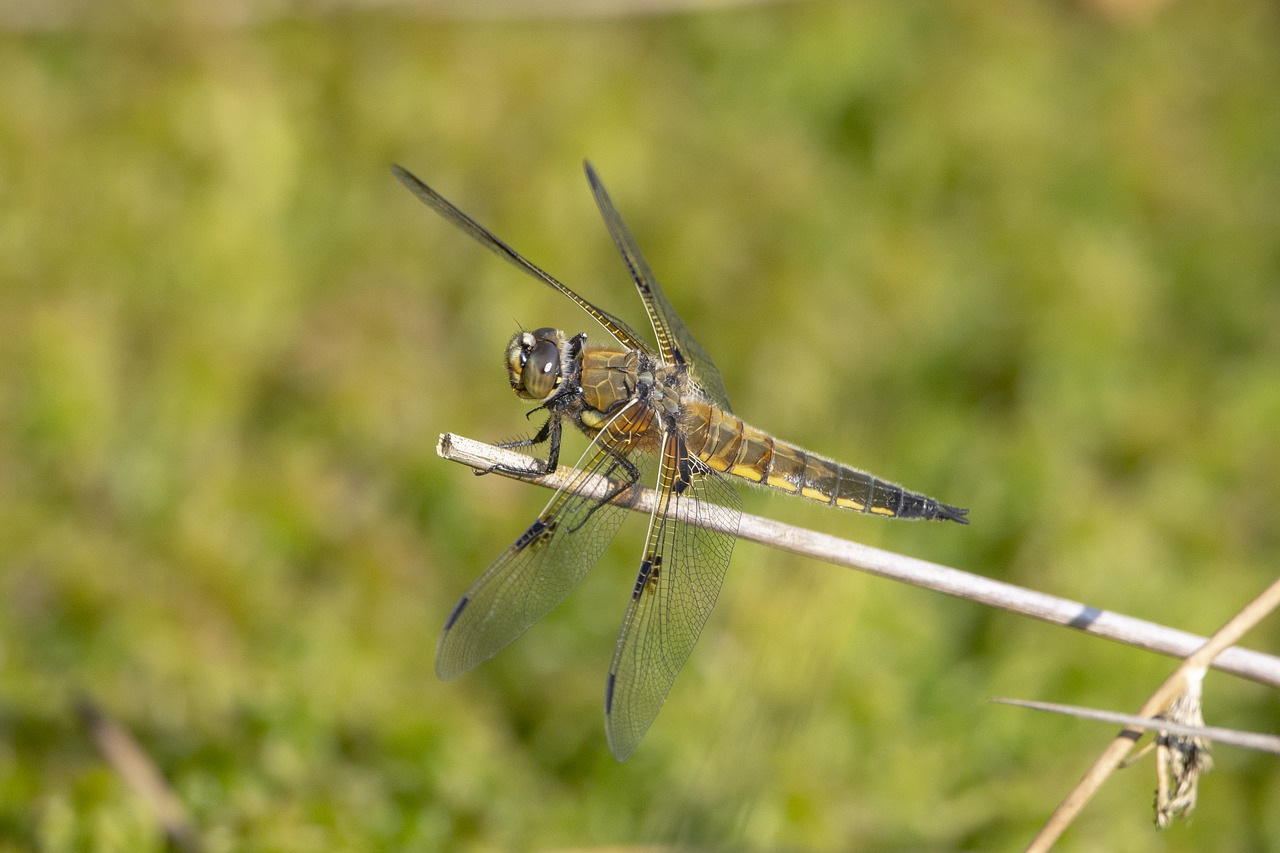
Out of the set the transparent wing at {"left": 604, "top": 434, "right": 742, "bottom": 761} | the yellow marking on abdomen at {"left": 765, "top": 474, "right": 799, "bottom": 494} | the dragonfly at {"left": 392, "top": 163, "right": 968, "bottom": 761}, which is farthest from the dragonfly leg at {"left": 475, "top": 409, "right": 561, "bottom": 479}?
the yellow marking on abdomen at {"left": 765, "top": 474, "right": 799, "bottom": 494}

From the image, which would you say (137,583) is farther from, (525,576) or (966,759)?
(966,759)

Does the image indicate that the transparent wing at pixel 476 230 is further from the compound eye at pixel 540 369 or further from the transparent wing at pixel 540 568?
the transparent wing at pixel 540 568

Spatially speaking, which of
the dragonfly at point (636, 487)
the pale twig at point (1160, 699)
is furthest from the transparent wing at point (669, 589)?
the pale twig at point (1160, 699)

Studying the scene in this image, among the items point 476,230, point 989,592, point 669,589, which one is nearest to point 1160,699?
point 989,592

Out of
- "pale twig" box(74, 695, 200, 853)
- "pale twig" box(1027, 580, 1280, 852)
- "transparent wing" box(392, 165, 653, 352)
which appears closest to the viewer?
"pale twig" box(1027, 580, 1280, 852)

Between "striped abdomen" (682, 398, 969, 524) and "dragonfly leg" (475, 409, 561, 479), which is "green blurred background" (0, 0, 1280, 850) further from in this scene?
"dragonfly leg" (475, 409, 561, 479)
